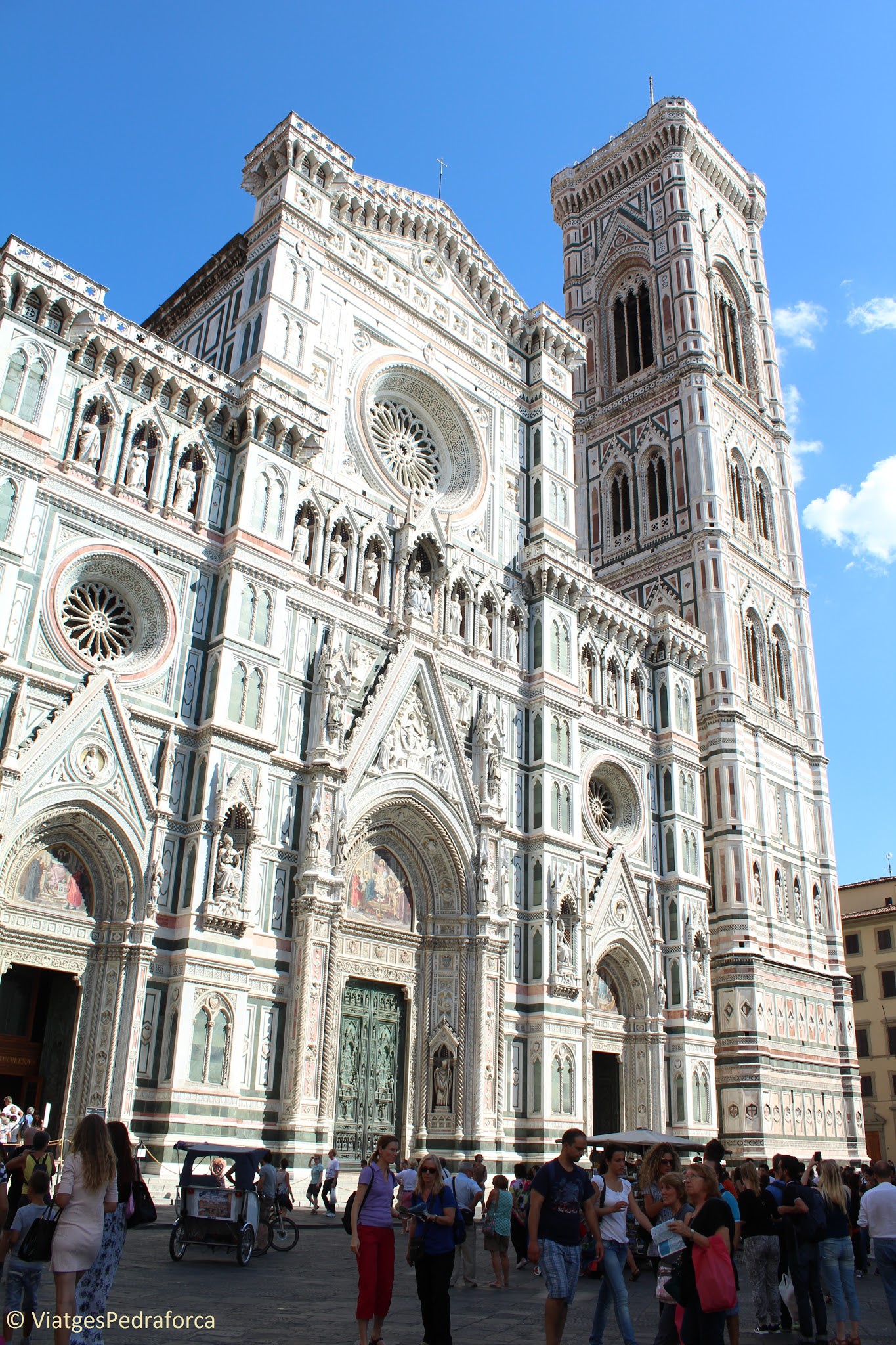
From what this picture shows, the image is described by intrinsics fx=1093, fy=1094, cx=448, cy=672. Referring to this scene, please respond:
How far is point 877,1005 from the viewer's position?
157 feet

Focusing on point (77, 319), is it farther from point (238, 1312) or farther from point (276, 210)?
point (238, 1312)

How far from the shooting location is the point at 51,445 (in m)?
19.7

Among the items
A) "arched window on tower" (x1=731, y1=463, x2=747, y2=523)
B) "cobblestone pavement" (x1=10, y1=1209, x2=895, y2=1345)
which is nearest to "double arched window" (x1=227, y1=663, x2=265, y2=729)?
"cobblestone pavement" (x1=10, y1=1209, x2=895, y2=1345)

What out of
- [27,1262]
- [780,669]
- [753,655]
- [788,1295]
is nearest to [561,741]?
[753,655]

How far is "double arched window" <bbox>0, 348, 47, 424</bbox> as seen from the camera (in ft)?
63.2

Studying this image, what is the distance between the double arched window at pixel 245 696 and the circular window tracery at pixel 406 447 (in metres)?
7.85

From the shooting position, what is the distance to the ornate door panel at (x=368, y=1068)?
21562mm

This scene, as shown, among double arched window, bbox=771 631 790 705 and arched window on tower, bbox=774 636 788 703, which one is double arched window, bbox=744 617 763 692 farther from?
arched window on tower, bbox=774 636 788 703

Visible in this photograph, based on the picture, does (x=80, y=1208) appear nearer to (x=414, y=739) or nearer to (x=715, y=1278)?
(x=715, y=1278)

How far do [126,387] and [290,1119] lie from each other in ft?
46.2

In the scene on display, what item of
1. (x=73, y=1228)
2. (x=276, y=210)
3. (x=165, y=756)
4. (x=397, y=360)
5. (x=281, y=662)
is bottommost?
(x=73, y=1228)

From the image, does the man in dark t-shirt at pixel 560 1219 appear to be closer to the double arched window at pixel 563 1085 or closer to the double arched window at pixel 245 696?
the double arched window at pixel 245 696

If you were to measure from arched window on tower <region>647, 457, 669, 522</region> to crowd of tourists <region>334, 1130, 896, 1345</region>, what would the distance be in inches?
1238

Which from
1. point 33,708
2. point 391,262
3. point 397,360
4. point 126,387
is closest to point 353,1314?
point 33,708
